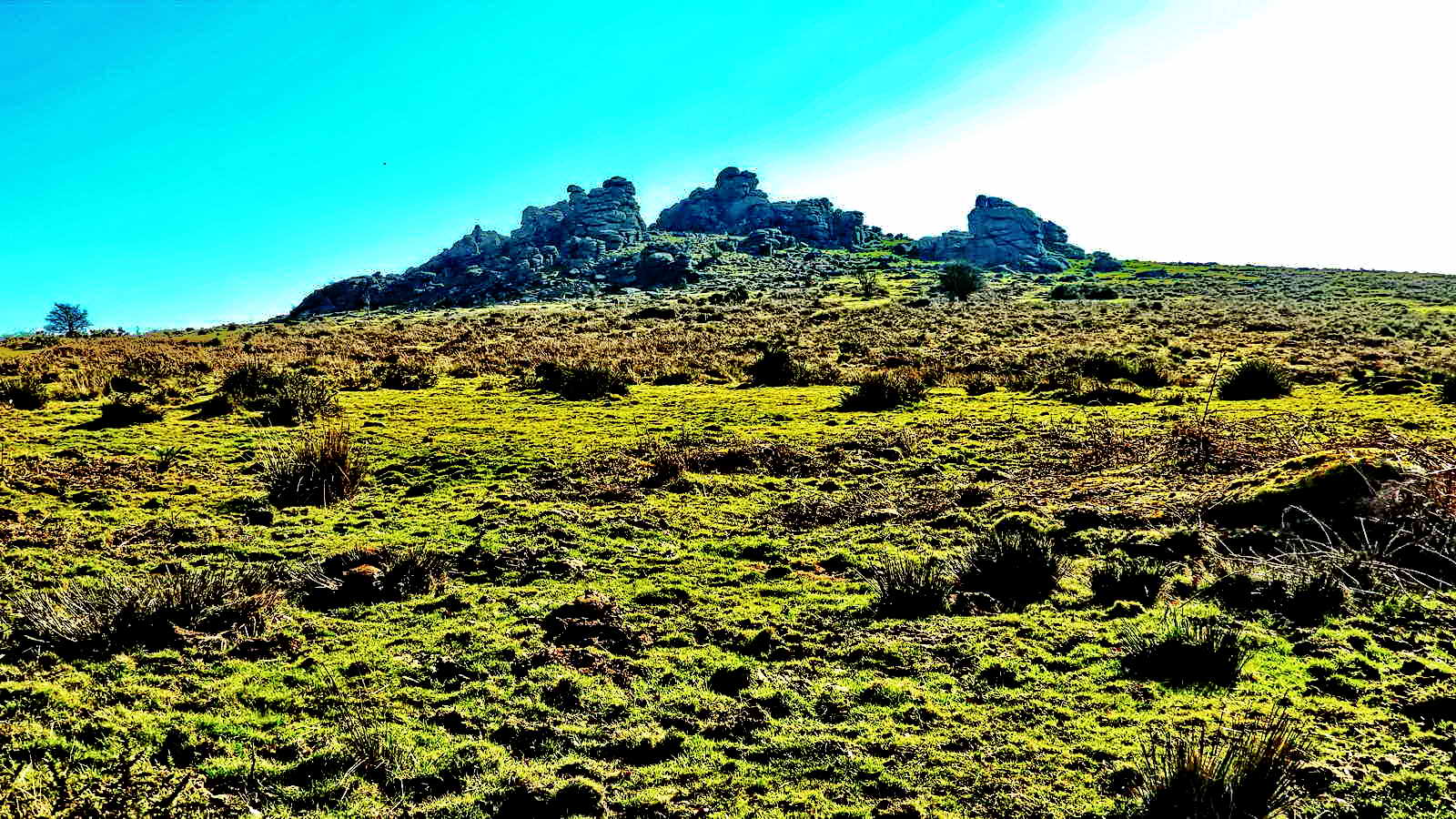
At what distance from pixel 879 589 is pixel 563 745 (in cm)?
316

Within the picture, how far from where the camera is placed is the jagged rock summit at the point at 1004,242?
129 m

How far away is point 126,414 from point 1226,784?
1701 centimetres

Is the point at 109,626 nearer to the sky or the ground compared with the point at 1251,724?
nearer to the sky

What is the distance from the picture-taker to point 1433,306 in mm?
51094

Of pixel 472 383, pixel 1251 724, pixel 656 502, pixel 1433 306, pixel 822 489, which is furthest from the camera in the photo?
pixel 1433 306

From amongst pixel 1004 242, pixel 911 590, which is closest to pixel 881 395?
pixel 911 590

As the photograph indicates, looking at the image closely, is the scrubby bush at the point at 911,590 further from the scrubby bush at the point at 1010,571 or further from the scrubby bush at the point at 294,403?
the scrubby bush at the point at 294,403

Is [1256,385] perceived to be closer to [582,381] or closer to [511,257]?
[582,381]

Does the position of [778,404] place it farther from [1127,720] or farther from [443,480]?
[1127,720]

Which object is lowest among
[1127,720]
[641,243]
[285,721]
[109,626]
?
[1127,720]

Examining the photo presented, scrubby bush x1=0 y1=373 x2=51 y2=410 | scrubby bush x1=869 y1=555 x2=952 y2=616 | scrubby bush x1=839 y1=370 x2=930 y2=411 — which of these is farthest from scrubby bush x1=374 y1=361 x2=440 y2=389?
scrubby bush x1=869 y1=555 x2=952 y2=616

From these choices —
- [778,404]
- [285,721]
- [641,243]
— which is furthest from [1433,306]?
[641,243]

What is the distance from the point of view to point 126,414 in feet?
45.5

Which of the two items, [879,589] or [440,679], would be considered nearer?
[440,679]
